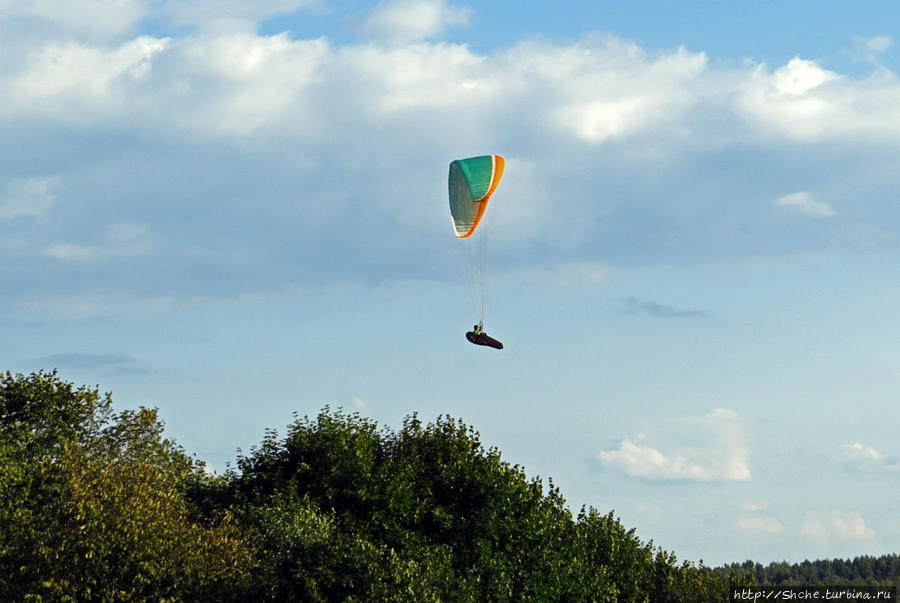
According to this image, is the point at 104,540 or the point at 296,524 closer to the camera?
the point at 104,540

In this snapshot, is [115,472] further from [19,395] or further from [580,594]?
[580,594]

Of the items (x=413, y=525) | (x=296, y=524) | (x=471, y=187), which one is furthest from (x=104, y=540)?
(x=471, y=187)

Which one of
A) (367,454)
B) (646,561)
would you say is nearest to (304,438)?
(367,454)

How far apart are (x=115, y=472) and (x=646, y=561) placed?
3204cm

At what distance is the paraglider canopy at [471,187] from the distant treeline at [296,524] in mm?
12134

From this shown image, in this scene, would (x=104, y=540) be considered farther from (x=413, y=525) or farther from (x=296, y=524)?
(x=413, y=525)

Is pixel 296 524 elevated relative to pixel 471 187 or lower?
lower

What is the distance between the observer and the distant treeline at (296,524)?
41.3m

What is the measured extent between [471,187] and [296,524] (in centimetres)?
1793

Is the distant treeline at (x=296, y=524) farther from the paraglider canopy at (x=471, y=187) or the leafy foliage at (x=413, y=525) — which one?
the paraglider canopy at (x=471, y=187)

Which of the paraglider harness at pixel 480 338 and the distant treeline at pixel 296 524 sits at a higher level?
the paraglider harness at pixel 480 338

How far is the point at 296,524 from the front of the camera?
47281 mm

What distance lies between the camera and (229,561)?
1711 inches

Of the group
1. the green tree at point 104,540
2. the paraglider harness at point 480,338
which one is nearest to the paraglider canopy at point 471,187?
the paraglider harness at point 480,338
